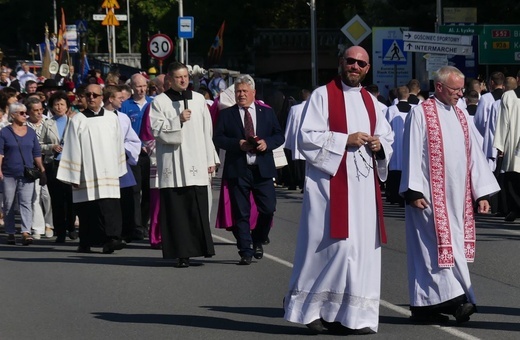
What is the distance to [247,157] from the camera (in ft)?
50.3

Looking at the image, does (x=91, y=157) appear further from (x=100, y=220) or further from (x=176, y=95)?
(x=176, y=95)

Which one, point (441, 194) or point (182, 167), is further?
point (182, 167)

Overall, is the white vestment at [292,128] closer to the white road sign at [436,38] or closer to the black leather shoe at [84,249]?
the black leather shoe at [84,249]

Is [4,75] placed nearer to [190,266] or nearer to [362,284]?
[190,266]

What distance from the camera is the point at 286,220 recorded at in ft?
68.2

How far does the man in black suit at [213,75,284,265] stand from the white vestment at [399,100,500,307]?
411 cm

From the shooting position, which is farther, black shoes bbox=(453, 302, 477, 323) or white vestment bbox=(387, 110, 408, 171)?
white vestment bbox=(387, 110, 408, 171)

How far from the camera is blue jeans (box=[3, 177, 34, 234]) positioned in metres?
18.4

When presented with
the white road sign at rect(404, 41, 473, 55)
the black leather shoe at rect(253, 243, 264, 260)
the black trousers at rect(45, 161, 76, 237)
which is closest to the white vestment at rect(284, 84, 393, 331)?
the black leather shoe at rect(253, 243, 264, 260)

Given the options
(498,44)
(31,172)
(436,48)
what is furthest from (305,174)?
(498,44)

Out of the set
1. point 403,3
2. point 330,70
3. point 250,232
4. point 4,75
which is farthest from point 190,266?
point 330,70

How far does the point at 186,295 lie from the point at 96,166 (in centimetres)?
410

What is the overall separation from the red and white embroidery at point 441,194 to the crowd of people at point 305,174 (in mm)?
10

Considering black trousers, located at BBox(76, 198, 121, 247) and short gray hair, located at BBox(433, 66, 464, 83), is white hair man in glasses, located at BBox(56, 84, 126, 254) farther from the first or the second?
short gray hair, located at BBox(433, 66, 464, 83)
